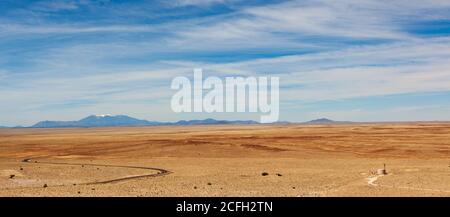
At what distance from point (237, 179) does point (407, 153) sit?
30.7 metres

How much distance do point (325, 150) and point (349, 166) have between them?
71.5ft

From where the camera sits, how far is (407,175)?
35.1 metres

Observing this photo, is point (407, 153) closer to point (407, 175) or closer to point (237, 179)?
point (407, 175)

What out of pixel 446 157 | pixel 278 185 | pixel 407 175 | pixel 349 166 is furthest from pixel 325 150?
pixel 278 185
